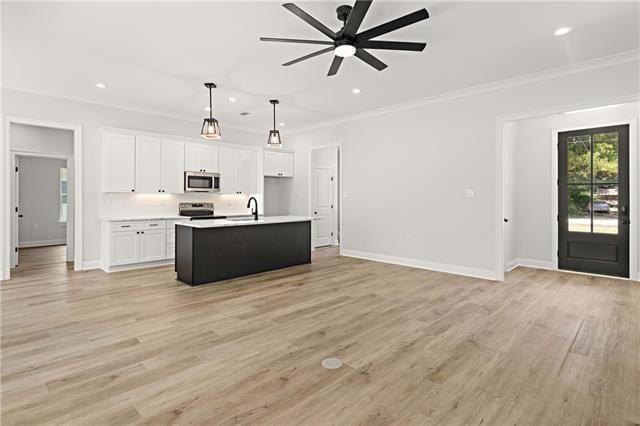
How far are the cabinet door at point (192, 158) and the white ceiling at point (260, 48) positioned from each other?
1.12m

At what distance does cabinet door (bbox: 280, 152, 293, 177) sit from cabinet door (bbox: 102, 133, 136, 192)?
3.29m

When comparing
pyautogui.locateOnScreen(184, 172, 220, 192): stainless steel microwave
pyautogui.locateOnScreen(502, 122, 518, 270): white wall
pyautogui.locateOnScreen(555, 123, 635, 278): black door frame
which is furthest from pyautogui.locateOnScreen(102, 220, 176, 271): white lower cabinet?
pyautogui.locateOnScreen(555, 123, 635, 278): black door frame

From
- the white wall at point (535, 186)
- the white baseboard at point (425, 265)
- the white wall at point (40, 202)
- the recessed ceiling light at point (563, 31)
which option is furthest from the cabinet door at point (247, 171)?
the recessed ceiling light at point (563, 31)

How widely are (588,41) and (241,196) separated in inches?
258

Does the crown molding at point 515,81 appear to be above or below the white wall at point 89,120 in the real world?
above

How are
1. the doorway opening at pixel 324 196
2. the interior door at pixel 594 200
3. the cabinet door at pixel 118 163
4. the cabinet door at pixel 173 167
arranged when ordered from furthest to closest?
1. the doorway opening at pixel 324 196
2. the cabinet door at pixel 173 167
3. the cabinet door at pixel 118 163
4. the interior door at pixel 594 200

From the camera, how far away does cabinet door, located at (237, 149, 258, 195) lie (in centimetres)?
740

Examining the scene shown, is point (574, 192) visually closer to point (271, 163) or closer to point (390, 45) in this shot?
point (390, 45)

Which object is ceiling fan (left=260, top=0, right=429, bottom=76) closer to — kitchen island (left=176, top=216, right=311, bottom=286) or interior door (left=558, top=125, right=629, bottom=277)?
kitchen island (left=176, top=216, right=311, bottom=286)

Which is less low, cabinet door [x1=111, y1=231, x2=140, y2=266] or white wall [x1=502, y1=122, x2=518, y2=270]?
white wall [x1=502, y1=122, x2=518, y2=270]

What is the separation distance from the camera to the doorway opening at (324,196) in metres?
8.18

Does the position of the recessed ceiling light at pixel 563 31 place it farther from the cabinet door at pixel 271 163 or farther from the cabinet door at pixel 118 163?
the cabinet door at pixel 118 163

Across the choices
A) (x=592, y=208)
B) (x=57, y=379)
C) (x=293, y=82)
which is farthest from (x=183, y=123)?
(x=592, y=208)

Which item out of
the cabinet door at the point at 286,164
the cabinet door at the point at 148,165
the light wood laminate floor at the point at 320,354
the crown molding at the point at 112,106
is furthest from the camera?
the cabinet door at the point at 286,164
